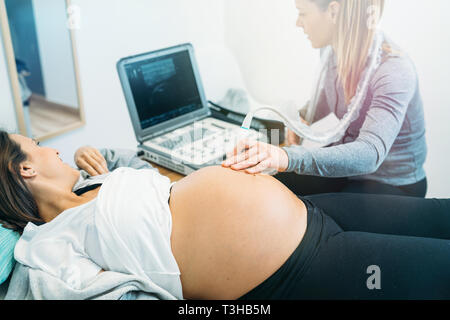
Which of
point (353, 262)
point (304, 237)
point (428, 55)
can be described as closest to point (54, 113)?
point (304, 237)

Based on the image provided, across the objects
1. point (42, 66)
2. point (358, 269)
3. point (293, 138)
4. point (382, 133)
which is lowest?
point (358, 269)

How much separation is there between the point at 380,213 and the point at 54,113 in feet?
3.26

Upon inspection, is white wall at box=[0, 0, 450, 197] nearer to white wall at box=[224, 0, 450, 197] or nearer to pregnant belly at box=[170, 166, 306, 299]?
white wall at box=[224, 0, 450, 197]

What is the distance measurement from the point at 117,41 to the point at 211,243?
0.85 meters

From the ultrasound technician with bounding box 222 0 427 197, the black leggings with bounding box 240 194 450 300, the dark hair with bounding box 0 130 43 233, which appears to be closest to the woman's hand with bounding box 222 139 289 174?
the ultrasound technician with bounding box 222 0 427 197

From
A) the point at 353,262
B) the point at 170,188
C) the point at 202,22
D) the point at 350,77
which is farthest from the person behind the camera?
the point at 202,22

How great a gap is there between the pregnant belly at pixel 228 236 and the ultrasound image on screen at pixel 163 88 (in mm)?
485

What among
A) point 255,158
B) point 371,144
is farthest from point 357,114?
point 255,158

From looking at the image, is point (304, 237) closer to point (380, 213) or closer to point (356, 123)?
point (380, 213)

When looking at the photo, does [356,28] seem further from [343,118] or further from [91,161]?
[91,161]

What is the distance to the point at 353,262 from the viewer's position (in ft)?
2.51

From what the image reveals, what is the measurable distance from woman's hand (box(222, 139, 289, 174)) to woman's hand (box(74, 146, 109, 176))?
37cm

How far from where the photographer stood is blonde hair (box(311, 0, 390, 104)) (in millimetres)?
931

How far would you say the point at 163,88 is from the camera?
4.07ft
